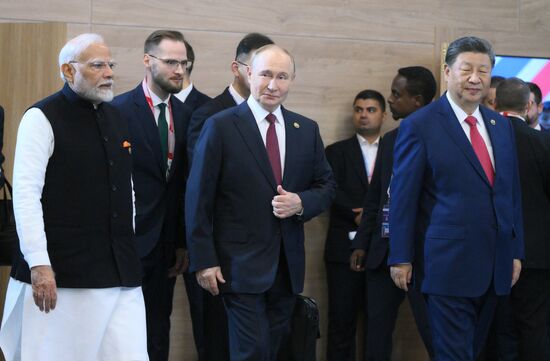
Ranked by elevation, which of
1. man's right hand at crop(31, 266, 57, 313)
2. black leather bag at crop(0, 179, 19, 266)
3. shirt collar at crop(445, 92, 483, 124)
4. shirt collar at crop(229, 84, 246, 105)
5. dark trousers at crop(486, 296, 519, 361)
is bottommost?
dark trousers at crop(486, 296, 519, 361)

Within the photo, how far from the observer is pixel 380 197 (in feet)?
16.5

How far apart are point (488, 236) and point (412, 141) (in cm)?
52

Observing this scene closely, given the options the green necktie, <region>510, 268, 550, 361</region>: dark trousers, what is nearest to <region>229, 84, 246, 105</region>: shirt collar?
the green necktie

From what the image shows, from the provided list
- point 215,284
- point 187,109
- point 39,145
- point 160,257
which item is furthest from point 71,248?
point 187,109

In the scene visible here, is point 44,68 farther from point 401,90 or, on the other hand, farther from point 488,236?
point 488,236

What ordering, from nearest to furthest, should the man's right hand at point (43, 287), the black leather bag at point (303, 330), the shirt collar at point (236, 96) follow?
the man's right hand at point (43, 287) → the black leather bag at point (303, 330) → the shirt collar at point (236, 96)

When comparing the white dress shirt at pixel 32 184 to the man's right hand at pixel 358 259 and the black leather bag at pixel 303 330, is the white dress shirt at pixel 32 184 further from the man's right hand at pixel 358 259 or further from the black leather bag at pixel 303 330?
the man's right hand at pixel 358 259

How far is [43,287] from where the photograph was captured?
11.0ft

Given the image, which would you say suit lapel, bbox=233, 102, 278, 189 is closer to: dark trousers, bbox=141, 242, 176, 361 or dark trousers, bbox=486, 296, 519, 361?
dark trousers, bbox=141, 242, 176, 361

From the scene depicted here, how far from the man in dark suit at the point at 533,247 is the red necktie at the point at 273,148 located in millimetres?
1277

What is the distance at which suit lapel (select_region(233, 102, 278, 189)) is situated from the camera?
13.3 feet

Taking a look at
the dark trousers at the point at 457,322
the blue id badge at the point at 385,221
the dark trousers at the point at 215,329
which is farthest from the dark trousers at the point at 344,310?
the dark trousers at the point at 457,322

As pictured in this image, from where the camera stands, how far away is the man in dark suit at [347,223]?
575 centimetres

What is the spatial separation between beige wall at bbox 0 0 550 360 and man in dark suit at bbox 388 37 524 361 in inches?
75.7
